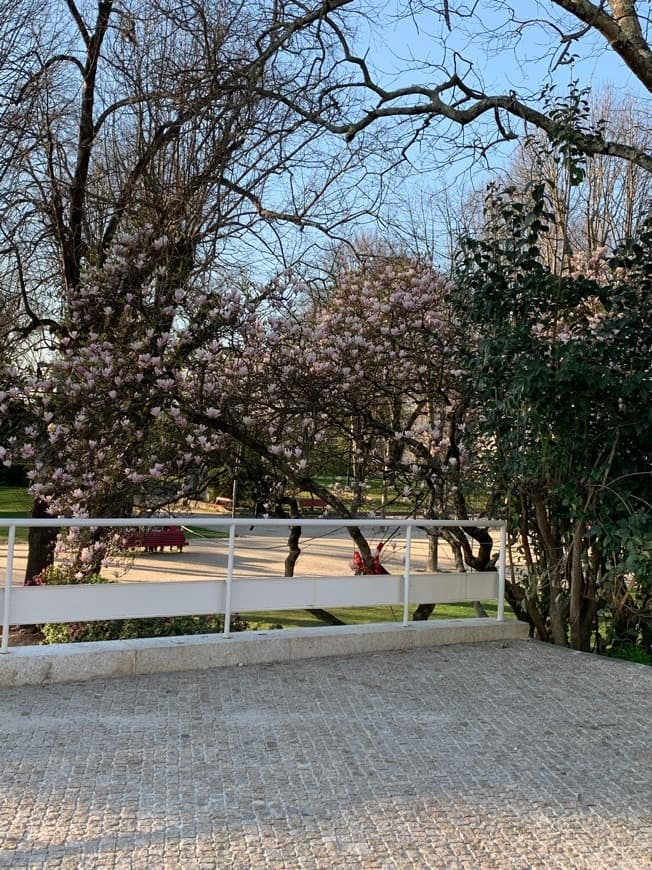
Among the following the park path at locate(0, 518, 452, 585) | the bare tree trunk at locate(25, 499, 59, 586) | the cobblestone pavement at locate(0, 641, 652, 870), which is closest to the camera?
the cobblestone pavement at locate(0, 641, 652, 870)

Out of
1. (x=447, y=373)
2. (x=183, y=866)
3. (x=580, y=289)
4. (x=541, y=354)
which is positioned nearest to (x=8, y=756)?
(x=183, y=866)

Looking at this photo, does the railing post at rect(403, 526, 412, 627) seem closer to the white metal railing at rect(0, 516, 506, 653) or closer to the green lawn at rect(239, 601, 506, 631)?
the white metal railing at rect(0, 516, 506, 653)

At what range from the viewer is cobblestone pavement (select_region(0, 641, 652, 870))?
319 centimetres

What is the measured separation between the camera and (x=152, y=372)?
9.23 m

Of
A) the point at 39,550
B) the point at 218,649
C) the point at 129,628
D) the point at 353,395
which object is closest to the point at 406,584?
the point at 218,649

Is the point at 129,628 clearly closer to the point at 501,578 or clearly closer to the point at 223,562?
the point at 501,578

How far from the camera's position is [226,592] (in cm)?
590

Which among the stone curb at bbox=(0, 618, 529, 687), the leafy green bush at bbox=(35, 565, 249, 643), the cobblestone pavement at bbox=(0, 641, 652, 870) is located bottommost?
the leafy green bush at bbox=(35, 565, 249, 643)

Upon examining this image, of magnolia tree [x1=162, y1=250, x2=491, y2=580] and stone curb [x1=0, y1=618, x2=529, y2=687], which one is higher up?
magnolia tree [x1=162, y1=250, x2=491, y2=580]

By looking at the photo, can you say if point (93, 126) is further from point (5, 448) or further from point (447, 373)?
point (447, 373)

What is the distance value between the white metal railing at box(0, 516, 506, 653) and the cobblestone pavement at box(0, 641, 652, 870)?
0.45m

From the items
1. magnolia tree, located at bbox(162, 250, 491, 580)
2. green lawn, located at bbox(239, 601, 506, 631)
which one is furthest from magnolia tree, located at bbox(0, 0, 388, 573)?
green lawn, located at bbox(239, 601, 506, 631)

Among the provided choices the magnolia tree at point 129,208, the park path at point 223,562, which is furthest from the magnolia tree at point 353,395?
the park path at point 223,562

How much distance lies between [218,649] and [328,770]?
1984 millimetres
